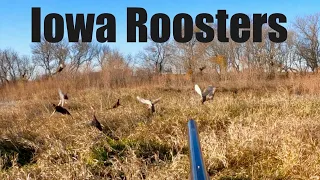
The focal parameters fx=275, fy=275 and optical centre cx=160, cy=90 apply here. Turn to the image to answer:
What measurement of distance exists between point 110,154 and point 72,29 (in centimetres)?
335

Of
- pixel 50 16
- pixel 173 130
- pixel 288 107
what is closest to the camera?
pixel 173 130

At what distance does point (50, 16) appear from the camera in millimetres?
5289

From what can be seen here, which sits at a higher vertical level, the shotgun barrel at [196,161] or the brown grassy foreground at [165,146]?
the shotgun barrel at [196,161]

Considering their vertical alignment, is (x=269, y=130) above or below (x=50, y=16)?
below

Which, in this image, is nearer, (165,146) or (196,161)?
(196,161)

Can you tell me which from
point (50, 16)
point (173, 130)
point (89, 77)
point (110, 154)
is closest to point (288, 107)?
point (173, 130)

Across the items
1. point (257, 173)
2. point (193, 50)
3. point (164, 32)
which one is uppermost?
point (193, 50)

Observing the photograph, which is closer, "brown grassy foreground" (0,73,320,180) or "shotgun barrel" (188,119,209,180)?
"shotgun barrel" (188,119,209,180)

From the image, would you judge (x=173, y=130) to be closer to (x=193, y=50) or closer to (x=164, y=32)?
(x=164, y=32)

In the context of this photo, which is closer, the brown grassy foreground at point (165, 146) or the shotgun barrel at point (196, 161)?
the shotgun barrel at point (196, 161)

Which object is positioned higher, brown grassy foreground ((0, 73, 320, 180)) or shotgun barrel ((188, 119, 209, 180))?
shotgun barrel ((188, 119, 209, 180))

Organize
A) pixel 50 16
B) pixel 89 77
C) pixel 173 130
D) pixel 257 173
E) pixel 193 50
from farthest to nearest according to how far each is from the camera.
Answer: pixel 193 50, pixel 89 77, pixel 50 16, pixel 173 130, pixel 257 173

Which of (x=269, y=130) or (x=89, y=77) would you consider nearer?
(x=269, y=130)

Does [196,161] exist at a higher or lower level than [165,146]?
higher
